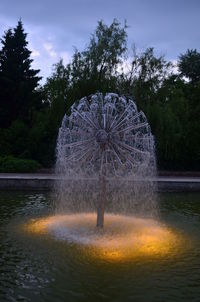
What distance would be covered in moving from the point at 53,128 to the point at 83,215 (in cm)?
1515

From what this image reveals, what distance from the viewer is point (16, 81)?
3431 centimetres

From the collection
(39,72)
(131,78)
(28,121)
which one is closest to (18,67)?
(39,72)

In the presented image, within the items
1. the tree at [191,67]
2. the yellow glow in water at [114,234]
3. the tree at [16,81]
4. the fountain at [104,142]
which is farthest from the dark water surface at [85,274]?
the tree at [191,67]

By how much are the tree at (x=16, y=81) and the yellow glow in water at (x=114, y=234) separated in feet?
73.6

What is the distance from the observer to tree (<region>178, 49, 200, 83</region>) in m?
48.1

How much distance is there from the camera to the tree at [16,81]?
33.6 metres

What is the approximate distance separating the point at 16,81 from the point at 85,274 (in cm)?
2910

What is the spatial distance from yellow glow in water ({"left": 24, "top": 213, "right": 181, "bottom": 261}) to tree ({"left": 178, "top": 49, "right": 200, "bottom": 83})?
38662 millimetres

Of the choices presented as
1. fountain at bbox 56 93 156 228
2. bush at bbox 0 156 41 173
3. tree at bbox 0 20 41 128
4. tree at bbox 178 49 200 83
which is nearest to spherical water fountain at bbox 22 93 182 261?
fountain at bbox 56 93 156 228

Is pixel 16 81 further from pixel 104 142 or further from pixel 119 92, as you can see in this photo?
pixel 104 142

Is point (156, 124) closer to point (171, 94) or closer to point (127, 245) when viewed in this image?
point (171, 94)

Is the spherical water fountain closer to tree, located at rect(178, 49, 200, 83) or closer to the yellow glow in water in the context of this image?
the yellow glow in water

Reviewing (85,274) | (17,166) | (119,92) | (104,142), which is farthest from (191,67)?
(85,274)

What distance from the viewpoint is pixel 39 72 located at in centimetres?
3681
